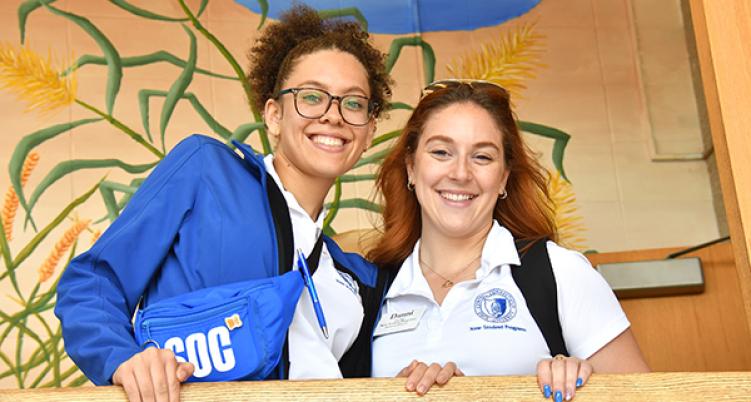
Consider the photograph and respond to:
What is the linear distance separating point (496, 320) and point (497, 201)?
0.48 meters

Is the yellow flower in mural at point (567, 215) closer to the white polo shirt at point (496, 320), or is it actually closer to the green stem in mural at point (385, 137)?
the green stem in mural at point (385, 137)

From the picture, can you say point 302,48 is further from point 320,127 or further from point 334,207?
point 334,207

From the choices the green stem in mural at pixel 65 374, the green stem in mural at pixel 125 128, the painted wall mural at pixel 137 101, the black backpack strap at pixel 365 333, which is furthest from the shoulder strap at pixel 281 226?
the green stem in mural at pixel 125 128

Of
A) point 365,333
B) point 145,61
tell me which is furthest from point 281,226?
point 145,61

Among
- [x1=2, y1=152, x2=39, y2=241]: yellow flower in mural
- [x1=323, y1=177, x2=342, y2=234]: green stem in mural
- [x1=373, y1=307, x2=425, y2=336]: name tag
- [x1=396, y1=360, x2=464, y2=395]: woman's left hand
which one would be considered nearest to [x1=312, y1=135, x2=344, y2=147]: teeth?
[x1=373, y1=307, x2=425, y2=336]: name tag

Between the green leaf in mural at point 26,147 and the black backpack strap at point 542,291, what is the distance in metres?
2.76

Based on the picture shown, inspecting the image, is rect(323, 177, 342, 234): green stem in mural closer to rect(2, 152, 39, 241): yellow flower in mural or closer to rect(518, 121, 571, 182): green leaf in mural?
rect(518, 121, 571, 182): green leaf in mural

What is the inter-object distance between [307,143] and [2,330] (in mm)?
2489

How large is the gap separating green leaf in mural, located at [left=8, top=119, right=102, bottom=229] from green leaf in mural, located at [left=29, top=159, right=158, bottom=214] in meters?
0.05

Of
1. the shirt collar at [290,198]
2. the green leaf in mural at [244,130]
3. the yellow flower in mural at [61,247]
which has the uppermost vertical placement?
the green leaf in mural at [244,130]

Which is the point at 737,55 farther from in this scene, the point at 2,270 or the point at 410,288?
the point at 2,270

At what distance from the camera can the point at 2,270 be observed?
428 centimetres

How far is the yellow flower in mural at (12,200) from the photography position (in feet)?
14.2

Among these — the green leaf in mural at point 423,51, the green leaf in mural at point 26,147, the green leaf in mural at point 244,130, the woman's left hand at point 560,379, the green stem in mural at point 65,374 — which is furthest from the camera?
the green leaf in mural at point 423,51
